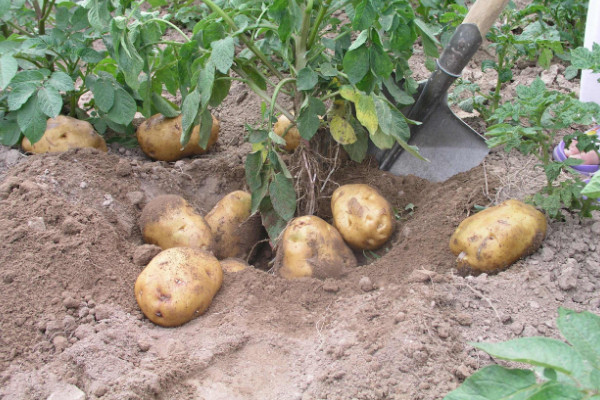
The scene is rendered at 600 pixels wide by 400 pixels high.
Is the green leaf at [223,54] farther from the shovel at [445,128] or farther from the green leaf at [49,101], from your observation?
the shovel at [445,128]

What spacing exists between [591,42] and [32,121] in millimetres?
2481

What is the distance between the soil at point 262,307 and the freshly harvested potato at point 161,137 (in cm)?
35

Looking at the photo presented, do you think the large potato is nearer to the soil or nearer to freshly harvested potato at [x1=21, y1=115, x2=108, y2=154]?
the soil

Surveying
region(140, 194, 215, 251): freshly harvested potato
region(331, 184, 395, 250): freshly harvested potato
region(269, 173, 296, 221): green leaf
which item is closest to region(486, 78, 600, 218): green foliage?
region(331, 184, 395, 250): freshly harvested potato

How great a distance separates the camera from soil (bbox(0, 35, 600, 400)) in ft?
5.16

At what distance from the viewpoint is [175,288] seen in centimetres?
188

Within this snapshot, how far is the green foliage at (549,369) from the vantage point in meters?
0.98

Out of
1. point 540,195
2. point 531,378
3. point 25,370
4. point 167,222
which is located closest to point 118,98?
point 167,222

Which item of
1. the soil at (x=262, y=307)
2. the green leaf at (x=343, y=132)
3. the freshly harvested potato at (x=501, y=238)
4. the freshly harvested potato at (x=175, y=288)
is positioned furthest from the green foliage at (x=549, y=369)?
the green leaf at (x=343, y=132)

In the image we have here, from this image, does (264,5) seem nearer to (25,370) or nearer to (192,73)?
(192,73)

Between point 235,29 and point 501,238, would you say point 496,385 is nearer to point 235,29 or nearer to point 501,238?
point 501,238

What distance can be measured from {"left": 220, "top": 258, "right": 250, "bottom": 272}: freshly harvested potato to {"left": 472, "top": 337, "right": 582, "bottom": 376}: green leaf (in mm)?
1293

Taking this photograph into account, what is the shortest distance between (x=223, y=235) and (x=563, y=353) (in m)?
1.60

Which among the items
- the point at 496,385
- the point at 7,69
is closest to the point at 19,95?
the point at 7,69
